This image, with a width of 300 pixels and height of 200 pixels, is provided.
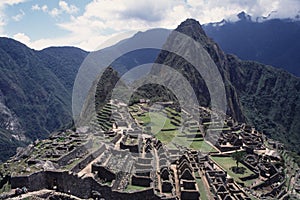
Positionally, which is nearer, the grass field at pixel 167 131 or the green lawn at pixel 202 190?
the green lawn at pixel 202 190

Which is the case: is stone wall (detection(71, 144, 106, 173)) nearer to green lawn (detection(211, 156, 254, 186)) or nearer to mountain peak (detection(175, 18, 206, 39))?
green lawn (detection(211, 156, 254, 186))

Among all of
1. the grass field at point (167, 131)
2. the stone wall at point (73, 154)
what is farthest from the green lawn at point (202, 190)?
the grass field at point (167, 131)

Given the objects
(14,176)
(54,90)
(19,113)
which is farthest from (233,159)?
(54,90)

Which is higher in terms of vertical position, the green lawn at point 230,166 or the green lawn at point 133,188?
the green lawn at point 230,166

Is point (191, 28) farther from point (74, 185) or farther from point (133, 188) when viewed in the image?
point (74, 185)

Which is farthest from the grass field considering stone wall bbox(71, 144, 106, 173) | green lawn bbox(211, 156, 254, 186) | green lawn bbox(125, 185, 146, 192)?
green lawn bbox(125, 185, 146, 192)

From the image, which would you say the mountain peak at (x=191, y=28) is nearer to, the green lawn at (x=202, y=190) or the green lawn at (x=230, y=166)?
the green lawn at (x=230, y=166)

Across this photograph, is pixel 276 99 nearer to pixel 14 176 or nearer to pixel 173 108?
Answer: pixel 173 108

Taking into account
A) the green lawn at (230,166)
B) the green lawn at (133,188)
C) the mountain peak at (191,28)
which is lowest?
the green lawn at (133,188)

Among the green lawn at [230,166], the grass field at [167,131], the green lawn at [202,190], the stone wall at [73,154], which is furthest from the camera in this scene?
the grass field at [167,131]
